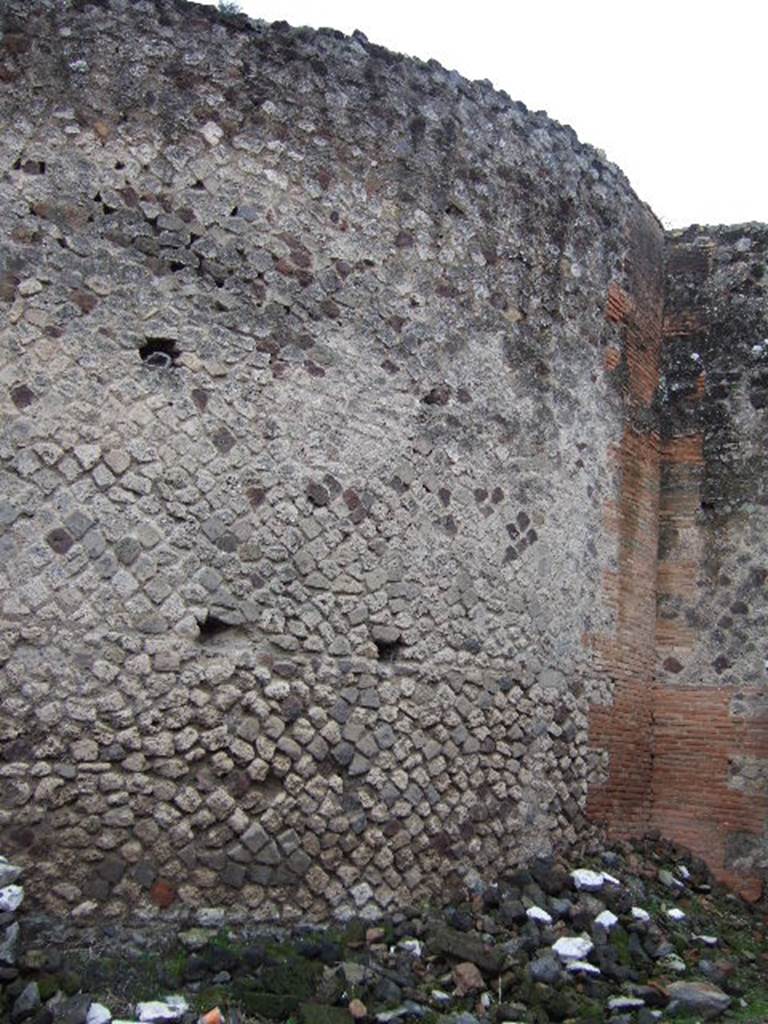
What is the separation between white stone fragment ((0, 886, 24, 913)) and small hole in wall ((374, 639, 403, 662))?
2.36 metres

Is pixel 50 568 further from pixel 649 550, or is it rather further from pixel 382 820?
pixel 649 550

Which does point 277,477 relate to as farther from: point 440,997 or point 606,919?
point 606,919

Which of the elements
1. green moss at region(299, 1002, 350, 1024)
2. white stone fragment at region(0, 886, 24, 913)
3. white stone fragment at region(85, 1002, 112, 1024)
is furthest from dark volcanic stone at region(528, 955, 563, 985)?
white stone fragment at region(0, 886, 24, 913)

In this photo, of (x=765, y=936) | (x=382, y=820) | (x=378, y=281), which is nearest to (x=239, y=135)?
(x=378, y=281)

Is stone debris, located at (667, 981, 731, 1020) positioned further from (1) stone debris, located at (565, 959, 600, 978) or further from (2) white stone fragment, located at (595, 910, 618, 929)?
(2) white stone fragment, located at (595, 910, 618, 929)

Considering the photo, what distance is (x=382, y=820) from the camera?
670 centimetres

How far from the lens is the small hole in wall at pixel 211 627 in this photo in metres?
6.35

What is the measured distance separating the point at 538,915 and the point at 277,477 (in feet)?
9.67

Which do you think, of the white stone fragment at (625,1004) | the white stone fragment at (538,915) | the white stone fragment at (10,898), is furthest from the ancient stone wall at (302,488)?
the white stone fragment at (625,1004)

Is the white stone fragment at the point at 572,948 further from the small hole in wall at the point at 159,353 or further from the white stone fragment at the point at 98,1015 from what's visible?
the small hole in wall at the point at 159,353

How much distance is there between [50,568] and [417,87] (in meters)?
3.94

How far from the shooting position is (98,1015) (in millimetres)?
5199

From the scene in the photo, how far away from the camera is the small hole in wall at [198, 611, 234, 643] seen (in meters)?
6.35

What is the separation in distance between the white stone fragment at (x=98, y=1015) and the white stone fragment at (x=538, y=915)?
8.64 feet
